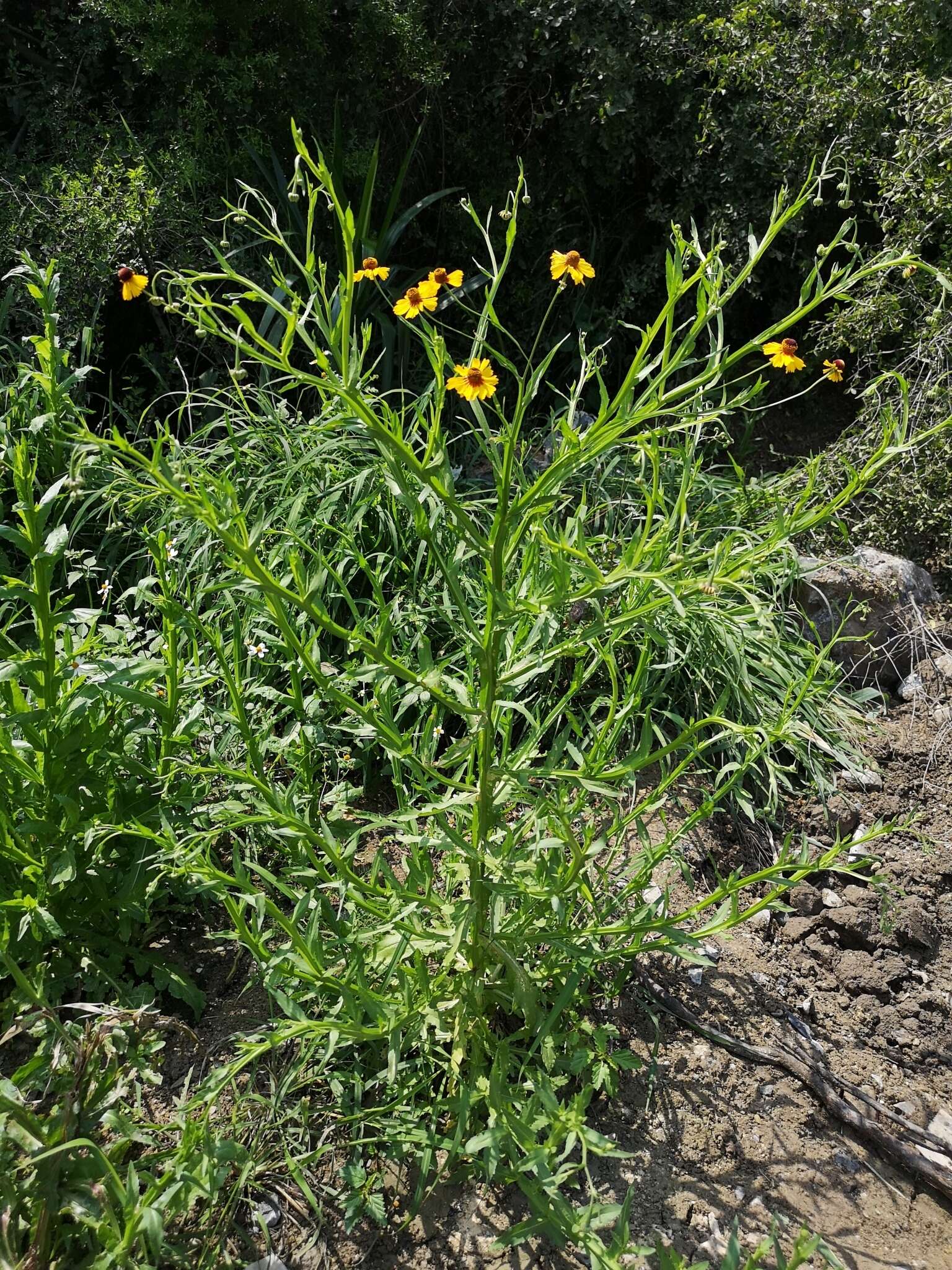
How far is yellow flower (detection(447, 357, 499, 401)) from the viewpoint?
4.91 ft

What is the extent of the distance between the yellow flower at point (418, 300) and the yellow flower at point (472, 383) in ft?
0.42

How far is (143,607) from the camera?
2764mm

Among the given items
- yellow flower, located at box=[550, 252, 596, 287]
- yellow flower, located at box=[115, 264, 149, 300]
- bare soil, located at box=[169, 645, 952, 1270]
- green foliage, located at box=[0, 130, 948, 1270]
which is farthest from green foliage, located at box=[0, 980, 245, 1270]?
yellow flower, located at box=[550, 252, 596, 287]

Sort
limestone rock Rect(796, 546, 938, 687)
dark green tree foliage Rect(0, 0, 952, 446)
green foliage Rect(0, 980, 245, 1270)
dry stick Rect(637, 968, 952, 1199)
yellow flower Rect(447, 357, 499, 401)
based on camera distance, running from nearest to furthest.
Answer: green foliage Rect(0, 980, 245, 1270), yellow flower Rect(447, 357, 499, 401), dry stick Rect(637, 968, 952, 1199), limestone rock Rect(796, 546, 938, 687), dark green tree foliage Rect(0, 0, 952, 446)

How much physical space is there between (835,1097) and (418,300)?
1566 millimetres

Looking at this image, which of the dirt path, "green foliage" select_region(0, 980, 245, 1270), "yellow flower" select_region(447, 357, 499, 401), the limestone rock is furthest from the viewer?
the limestone rock

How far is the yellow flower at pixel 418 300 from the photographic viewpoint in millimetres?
1589

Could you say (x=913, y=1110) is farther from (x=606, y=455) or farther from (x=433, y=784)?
(x=606, y=455)

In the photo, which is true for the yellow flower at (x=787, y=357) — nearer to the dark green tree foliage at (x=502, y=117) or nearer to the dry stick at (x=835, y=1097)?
the dry stick at (x=835, y=1097)

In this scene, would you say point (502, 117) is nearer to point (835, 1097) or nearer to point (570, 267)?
point (570, 267)

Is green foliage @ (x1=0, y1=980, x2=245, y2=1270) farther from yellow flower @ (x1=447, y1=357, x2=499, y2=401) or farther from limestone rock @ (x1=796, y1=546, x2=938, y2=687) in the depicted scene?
limestone rock @ (x1=796, y1=546, x2=938, y2=687)

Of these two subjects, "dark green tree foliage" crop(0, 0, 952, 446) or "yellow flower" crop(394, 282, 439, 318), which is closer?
"yellow flower" crop(394, 282, 439, 318)

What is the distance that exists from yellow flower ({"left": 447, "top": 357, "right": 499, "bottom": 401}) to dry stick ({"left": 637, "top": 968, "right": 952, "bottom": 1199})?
1.17 metres

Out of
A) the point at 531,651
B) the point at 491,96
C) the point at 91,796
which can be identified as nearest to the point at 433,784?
the point at 531,651
